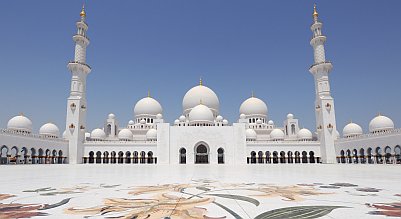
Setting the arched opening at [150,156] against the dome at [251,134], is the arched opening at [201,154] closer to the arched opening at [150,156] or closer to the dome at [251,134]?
the arched opening at [150,156]

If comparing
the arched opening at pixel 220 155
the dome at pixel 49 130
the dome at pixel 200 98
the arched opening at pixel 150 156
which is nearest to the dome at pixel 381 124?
the arched opening at pixel 220 155

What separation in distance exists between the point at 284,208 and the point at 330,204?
2.47 ft

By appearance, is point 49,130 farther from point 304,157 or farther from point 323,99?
point 323,99

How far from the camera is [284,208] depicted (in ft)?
11.0

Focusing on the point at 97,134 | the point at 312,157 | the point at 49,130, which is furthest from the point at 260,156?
the point at 49,130

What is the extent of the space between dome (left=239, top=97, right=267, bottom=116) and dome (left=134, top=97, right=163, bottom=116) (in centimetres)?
1583

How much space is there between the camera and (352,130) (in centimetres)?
4025

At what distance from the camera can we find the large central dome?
4469 cm

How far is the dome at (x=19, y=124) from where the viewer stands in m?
36.2

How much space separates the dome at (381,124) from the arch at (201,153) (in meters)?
22.2

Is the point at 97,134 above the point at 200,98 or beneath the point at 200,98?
beneath

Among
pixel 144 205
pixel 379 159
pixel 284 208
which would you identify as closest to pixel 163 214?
pixel 144 205

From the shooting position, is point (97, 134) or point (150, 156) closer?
point (150, 156)

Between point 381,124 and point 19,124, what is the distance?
48309 millimetres
